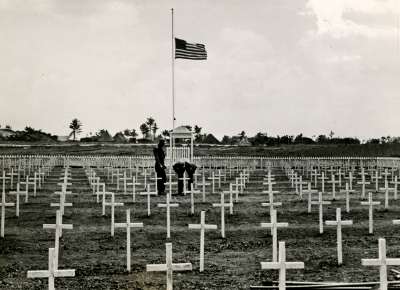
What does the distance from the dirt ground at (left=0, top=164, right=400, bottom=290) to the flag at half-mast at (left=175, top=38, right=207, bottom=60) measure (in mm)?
7794

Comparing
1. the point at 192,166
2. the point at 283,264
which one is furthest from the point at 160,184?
the point at 283,264

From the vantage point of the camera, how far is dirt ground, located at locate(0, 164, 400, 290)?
8.66 m

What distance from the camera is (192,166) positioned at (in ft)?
68.6

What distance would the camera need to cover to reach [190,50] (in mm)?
23672

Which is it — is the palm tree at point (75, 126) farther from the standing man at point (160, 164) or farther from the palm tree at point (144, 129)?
the standing man at point (160, 164)

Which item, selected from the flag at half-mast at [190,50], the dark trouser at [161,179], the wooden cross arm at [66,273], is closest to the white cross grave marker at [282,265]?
the wooden cross arm at [66,273]

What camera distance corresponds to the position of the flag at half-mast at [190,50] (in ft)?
77.0

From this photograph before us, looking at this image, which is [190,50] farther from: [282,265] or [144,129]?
[144,129]

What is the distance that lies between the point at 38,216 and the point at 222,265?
7668 mm

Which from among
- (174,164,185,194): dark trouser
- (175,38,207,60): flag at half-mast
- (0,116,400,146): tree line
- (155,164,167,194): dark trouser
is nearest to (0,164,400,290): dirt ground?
(155,164,167,194): dark trouser

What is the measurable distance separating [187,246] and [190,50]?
44.9 ft

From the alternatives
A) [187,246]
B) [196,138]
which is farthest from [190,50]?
[196,138]

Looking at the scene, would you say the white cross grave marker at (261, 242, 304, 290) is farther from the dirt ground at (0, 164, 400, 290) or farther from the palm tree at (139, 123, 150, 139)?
the palm tree at (139, 123, 150, 139)

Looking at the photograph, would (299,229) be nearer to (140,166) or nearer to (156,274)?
(156,274)
